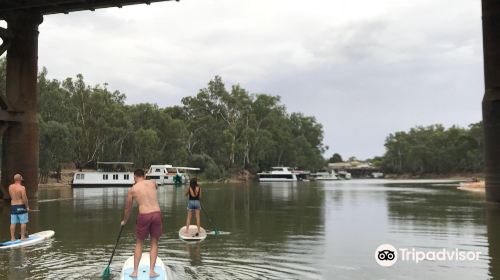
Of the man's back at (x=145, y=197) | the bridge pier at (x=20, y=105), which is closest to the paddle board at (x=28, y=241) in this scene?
the man's back at (x=145, y=197)

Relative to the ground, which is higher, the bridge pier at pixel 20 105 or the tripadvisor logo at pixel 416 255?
the bridge pier at pixel 20 105

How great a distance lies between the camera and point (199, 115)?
10025 centimetres

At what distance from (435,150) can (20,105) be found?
13220 centimetres

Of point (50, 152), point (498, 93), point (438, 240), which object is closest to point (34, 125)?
point (438, 240)

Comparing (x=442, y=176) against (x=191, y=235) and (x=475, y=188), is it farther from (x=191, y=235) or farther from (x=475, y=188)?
(x=191, y=235)

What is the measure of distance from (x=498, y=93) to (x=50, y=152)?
47796 mm

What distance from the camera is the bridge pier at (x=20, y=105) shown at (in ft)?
71.5

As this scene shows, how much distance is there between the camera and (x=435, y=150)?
Result: 455 feet

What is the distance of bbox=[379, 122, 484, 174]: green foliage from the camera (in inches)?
4897

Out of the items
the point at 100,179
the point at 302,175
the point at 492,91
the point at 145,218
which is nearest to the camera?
the point at 145,218

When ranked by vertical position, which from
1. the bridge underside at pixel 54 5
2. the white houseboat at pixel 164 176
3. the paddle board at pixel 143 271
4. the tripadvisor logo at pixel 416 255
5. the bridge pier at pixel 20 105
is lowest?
the tripadvisor logo at pixel 416 255

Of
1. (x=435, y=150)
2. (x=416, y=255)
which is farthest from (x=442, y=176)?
(x=416, y=255)

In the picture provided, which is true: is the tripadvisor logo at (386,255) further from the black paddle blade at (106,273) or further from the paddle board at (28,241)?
the paddle board at (28,241)

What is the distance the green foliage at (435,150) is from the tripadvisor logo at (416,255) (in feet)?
385
